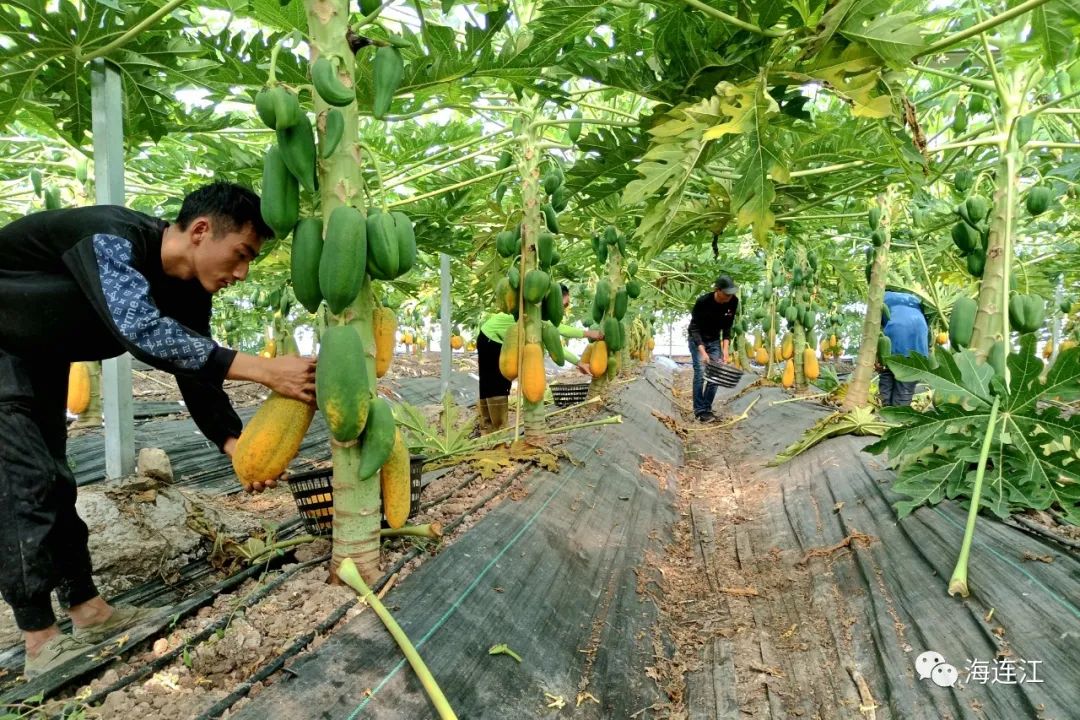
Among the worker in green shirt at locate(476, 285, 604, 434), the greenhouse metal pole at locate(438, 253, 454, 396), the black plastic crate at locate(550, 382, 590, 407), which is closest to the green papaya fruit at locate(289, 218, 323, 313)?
the worker in green shirt at locate(476, 285, 604, 434)

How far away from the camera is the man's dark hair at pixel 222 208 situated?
1858 mm

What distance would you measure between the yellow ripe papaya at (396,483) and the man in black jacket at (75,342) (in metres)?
0.36

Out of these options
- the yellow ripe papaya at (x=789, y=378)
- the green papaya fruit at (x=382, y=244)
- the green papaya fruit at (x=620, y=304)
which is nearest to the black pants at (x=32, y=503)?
the green papaya fruit at (x=382, y=244)

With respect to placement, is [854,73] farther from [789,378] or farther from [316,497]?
[789,378]

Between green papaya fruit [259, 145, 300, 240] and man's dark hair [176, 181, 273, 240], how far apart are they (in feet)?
0.36

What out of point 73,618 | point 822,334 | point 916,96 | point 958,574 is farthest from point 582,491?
point 822,334

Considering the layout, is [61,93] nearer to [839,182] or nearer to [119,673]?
[119,673]

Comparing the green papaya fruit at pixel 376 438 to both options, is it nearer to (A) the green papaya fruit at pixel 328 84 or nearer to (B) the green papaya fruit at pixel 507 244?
(A) the green papaya fruit at pixel 328 84

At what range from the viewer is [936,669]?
199 cm

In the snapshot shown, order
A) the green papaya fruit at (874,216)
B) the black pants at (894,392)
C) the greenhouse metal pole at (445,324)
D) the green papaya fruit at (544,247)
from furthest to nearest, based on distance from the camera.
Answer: the greenhouse metal pole at (445,324), the black pants at (894,392), the green papaya fruit at (874,216), the green papaya fruit at (544,247)

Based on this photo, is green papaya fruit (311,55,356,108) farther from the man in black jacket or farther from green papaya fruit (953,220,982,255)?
green papaya fruit (953,220,982,255)

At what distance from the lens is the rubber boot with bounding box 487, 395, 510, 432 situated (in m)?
5.32

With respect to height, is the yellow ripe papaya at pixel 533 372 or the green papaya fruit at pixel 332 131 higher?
the green papaya fruit at pixel 332 131

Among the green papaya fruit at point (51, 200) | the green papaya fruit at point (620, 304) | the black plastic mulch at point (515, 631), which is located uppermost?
the green papaya fruit at point (51, 200)
